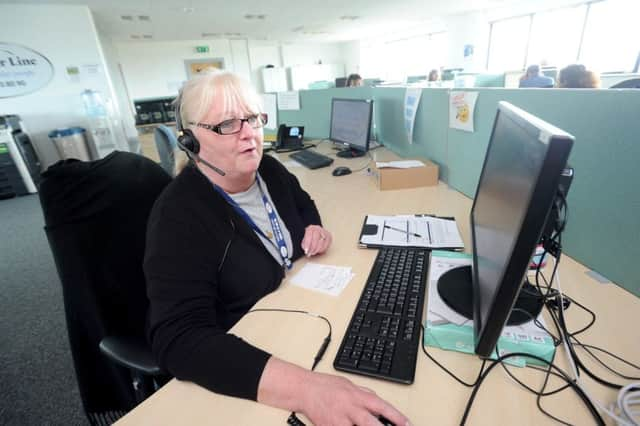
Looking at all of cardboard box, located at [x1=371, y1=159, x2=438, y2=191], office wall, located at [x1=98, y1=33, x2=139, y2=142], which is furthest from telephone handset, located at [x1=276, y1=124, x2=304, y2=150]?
office wall, located at [x1=98, y1=33, x2=139, y2=142]

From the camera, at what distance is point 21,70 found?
4566 millimetres

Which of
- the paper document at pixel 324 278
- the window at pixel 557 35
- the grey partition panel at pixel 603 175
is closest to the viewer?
the grey partition panel at pixel 603 175

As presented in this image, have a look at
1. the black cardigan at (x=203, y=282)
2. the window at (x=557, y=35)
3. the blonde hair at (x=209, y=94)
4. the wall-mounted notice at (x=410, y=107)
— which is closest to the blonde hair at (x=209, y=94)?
the blonde hair at (x=209, y=94)

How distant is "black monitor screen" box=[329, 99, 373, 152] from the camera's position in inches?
82.4

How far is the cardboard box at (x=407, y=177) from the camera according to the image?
5.07 feet

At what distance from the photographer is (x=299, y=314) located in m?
0.79

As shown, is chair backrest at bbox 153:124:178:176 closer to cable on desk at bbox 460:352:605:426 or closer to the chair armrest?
the chair armrest

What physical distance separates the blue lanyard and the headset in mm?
65

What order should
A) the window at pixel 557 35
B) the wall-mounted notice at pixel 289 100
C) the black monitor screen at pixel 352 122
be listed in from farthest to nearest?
the window at pixel 557 35 → the wall-mounted notice at pixel 289 100 → the black monitor screen at pixel 352 122

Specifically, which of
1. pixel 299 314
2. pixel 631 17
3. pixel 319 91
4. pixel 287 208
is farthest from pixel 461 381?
pixel 631 17

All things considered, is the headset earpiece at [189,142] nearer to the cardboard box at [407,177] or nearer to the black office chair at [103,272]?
the black office chair at [103,272]

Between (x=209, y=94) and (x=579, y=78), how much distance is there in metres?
2.66

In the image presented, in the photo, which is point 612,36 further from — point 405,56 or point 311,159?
point 311,159

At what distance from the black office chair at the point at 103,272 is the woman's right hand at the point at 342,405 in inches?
15.8
